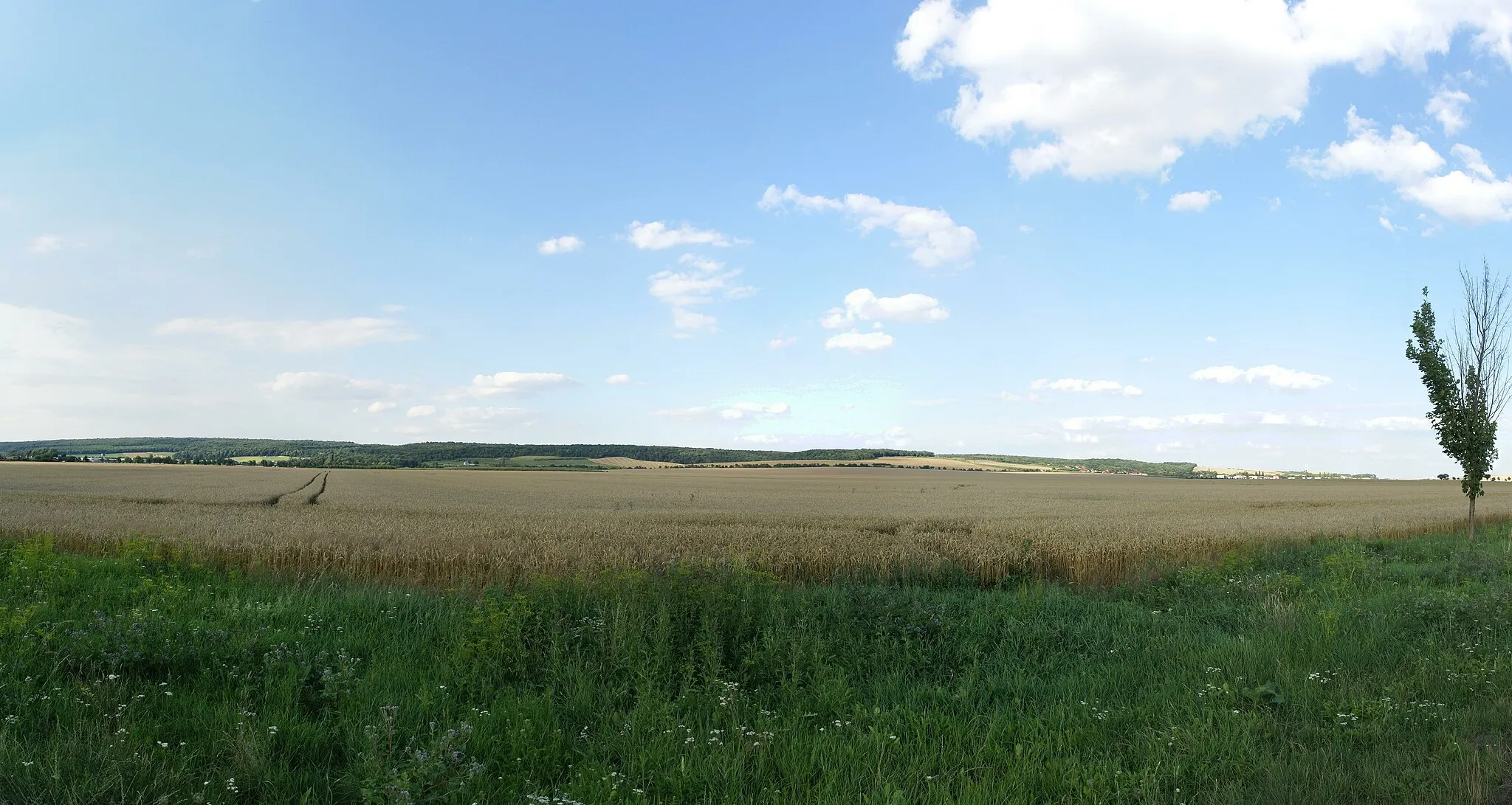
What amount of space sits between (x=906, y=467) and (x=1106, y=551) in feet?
365

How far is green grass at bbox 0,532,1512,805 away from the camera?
4934 mm

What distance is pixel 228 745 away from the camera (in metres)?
5.20

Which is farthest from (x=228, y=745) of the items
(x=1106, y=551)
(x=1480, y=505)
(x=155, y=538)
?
(x=1480, y=505)

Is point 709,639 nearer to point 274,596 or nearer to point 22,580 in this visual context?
point 274,596

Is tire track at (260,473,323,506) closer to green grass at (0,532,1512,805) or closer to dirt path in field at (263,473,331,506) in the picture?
dirt path in field at (263,473,331,506)

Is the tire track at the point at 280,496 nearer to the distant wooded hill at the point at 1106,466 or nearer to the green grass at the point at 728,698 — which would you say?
the green grass at the point at 728,698

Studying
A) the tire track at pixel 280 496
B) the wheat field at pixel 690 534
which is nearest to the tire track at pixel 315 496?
the tire track at pixel 280 496

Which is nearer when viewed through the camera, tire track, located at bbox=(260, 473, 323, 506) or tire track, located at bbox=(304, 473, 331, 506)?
tire track, located at bbox=(304, 473, 331, 506)

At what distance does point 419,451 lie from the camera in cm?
16338

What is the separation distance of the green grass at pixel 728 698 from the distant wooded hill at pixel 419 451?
151 meters

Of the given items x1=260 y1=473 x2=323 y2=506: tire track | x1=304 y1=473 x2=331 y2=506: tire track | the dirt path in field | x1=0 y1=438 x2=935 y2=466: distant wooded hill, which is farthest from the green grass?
x1=0 y1=438 x2=935 y2=466: distant wooded hill

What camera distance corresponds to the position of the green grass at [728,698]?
4934 millimetres

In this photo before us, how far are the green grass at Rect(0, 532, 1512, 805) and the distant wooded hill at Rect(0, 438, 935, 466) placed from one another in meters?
151

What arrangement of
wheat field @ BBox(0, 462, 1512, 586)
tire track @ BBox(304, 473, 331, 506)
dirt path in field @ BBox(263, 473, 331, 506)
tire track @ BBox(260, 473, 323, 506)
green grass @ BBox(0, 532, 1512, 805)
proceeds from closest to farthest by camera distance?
green grass @ BBox(0, 532, 1512, 805), wheat field @ BBox(0, 462, 1512, 586), dirt path in field @ BBox(263, 473, 331, 506), tire track @ BBox(304, 473, 331, 506), tire track @ BBox(260, 473, 323, 506)
